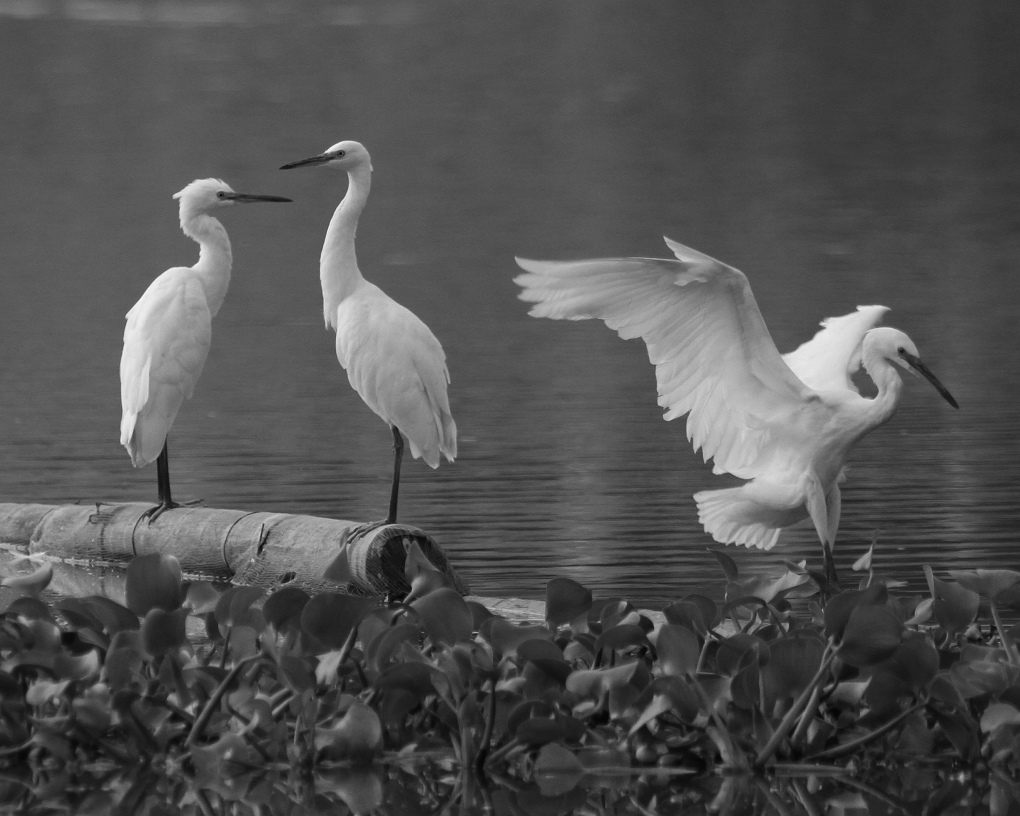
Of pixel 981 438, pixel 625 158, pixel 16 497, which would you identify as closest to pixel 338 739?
pixel 16 497

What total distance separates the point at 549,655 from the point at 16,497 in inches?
226

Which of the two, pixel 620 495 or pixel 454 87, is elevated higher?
pixel 620 495

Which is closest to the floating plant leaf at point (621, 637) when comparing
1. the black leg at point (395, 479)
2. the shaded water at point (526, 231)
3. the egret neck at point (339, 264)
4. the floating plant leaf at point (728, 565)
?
the floating plant leaf at point (728, 565)

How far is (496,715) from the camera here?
17.4 feet

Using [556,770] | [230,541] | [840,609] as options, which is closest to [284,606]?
[556,770]

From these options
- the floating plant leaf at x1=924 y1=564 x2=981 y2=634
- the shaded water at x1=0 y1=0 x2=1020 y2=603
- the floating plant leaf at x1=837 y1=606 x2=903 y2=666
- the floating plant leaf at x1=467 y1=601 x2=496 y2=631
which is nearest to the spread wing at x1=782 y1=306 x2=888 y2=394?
the shaded water at x1=0 y1=0 x2=1020 y2=603

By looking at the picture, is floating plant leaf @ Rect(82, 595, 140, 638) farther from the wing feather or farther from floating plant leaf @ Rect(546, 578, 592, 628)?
the wing feather

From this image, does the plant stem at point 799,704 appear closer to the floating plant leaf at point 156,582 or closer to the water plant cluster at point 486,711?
the water plant cluster at point 486,711

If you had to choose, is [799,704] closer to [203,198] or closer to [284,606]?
[284,606]

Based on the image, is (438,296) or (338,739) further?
(438,296)

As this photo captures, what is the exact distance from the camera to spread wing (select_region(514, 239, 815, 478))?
262 inches

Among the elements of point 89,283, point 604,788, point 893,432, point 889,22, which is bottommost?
point 889,22

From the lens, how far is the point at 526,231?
2208 centimetres

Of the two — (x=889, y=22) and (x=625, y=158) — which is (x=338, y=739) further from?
(x=889, y=22)
